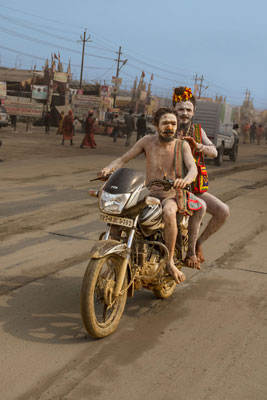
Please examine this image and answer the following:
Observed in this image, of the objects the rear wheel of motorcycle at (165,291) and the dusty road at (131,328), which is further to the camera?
the rear wheel of motorcycle at (165,291)

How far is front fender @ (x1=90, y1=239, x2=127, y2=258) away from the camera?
397 centimetres

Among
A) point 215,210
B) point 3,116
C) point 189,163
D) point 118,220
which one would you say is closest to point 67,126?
point 3,116

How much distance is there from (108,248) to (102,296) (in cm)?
37

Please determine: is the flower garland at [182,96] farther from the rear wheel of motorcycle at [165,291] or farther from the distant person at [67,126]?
the distant person at [67,126]

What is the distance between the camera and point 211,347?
4270 millimetres

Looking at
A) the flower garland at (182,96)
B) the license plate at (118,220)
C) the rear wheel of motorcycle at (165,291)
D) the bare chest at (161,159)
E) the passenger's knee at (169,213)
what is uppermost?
the flower garland at (182,96)

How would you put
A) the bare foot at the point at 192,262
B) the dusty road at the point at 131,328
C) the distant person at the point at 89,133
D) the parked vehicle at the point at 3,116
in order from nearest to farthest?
the dusty road at the point at 131,328, the bare foot at the point at 192,262, the distant person at the point at 89,133, the parked vehicle at the point at 3,116

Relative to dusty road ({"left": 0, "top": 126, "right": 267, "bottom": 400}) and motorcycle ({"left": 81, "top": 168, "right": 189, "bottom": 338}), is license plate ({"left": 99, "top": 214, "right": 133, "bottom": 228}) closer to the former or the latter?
motorcycle ({"left": 81, "top": 168, "right": 189, "bottom": 338})

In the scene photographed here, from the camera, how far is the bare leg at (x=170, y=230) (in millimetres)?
4621

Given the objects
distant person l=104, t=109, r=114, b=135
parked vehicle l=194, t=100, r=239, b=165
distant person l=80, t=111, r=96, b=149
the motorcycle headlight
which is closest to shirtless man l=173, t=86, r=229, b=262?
the motorcycle headlight

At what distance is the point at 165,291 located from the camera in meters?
5.32

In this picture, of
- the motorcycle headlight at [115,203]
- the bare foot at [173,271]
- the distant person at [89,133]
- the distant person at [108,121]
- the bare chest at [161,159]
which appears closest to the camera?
the motorcycle headlight at [115,203]

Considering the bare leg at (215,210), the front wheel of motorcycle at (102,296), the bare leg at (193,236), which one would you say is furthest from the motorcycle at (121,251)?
the bare leg at (215,210)

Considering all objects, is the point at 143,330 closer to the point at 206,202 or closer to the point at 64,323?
the point at 64,323
